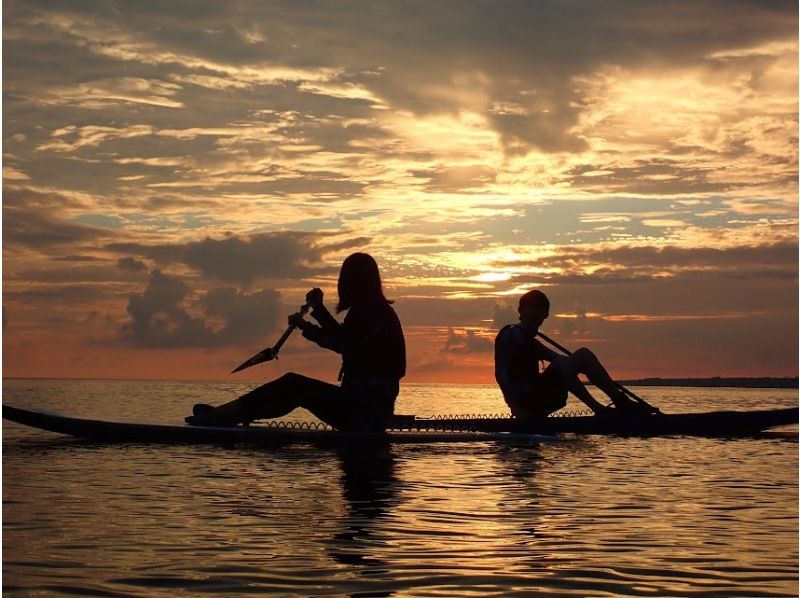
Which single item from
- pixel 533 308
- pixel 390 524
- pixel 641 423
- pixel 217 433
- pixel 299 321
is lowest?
pixel 390 524

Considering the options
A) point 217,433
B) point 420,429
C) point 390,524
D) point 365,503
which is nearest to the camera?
point 390,524

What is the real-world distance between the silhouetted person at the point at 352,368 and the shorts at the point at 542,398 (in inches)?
140

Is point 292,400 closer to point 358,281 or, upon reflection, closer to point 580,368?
point 358,281

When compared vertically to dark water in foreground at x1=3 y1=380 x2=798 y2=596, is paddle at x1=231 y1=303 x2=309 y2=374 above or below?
above

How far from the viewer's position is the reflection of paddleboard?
47.2 ft

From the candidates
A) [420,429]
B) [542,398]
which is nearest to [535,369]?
[542,398]

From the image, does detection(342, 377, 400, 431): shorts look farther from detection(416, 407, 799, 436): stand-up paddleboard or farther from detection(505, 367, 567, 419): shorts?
detection(505, 367, 567, 419): shorts

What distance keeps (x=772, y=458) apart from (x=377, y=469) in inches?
249

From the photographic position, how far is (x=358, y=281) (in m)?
13.0

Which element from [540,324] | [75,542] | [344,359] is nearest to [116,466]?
[344,359]

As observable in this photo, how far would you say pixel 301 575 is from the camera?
21.1 feet

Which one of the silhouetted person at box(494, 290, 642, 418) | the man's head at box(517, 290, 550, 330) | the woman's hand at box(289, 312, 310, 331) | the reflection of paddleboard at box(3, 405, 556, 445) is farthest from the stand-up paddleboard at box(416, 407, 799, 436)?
the woman's hand at box(289, 312, 310, 331)

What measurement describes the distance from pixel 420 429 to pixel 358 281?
11.9 ft

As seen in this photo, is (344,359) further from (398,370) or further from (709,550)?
(709,550)
